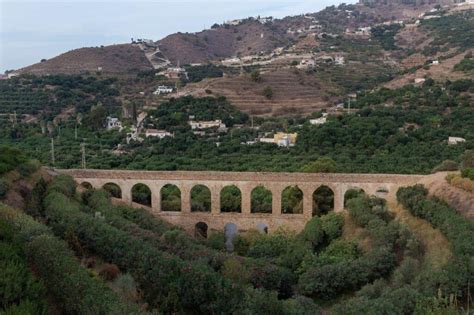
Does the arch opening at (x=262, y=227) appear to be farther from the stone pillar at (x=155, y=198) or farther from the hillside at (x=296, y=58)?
the hillside at (x=296, y=58)

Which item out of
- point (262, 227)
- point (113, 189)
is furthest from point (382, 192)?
point (113, 189)

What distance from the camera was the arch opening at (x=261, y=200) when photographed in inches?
1145

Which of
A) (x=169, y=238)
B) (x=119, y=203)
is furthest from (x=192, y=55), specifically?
(x=169, y=238)

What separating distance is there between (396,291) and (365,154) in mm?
21840

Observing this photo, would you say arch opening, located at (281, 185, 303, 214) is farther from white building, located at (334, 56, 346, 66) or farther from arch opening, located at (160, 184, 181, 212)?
white building, located at (334, 56, 346, 66)

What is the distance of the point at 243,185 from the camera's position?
90.5 ft

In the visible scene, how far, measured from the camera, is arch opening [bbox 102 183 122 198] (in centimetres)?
2961

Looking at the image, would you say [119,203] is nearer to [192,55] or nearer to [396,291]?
[396,291]

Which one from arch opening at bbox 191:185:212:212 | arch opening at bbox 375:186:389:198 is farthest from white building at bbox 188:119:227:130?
arch opening at bbox 375:186:389:198

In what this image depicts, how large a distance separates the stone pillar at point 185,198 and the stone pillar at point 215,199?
1.24 meters

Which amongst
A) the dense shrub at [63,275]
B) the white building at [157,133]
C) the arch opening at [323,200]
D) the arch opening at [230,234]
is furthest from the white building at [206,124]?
the dense shrub at [63,275]

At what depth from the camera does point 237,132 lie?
42594mm

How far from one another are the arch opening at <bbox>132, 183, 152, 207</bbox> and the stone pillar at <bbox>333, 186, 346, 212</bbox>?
1044 cm

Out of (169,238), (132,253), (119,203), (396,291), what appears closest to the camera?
(396,291)
